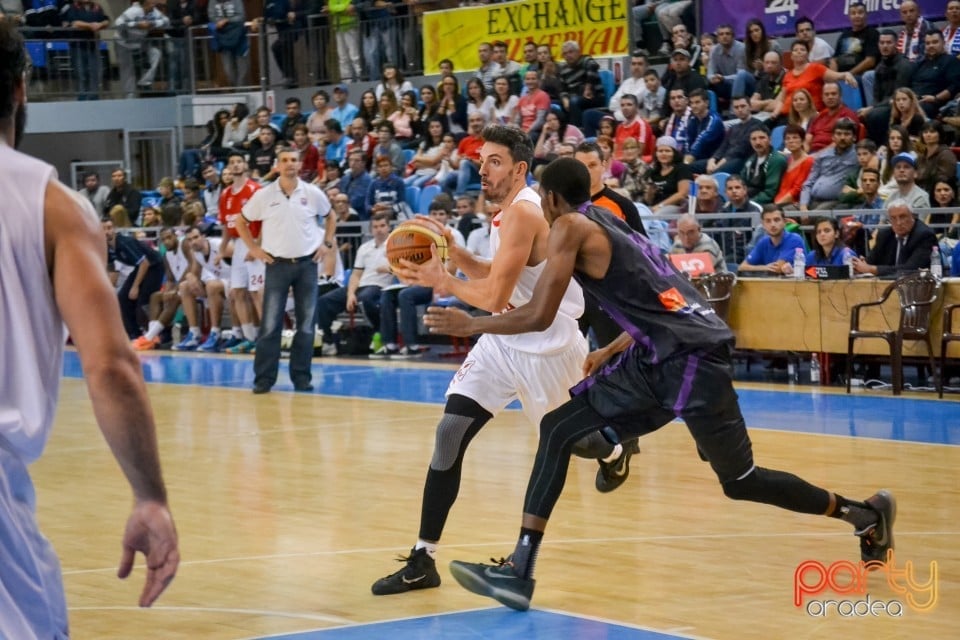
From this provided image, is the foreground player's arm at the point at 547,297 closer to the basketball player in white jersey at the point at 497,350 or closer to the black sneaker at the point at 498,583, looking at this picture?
the basketball player in white jersey at the point at 497,350

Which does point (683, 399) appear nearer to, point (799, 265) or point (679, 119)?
point (799, 265)

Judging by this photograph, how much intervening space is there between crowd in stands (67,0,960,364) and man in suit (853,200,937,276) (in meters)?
0.02

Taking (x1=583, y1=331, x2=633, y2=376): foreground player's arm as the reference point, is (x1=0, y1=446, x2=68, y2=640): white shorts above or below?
above

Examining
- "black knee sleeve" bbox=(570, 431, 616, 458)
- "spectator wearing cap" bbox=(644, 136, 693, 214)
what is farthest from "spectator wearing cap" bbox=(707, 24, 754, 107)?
"black knee sleeve" bbox=(570, 431, 616, 458)

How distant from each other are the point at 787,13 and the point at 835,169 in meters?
3.91

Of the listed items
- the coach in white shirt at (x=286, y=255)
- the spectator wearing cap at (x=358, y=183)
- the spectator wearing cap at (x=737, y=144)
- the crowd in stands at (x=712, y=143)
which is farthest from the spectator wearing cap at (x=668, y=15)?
the coach in white shirt at (x=286, y=255)

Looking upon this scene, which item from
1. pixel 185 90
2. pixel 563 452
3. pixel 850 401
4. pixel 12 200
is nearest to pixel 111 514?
pixel 563 452

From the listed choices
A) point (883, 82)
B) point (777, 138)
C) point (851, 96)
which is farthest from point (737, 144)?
point (883, 82)

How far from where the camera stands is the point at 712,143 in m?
16.8

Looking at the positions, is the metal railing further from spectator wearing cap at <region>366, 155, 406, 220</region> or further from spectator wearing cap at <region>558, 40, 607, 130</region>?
spectator wearing cap at <region>558, 40, 607, 130</region>

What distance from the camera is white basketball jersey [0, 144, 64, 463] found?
2.68m

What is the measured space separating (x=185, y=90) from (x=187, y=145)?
1019 mm

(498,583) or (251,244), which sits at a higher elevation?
(251,244)

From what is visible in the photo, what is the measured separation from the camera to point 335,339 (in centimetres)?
1766
